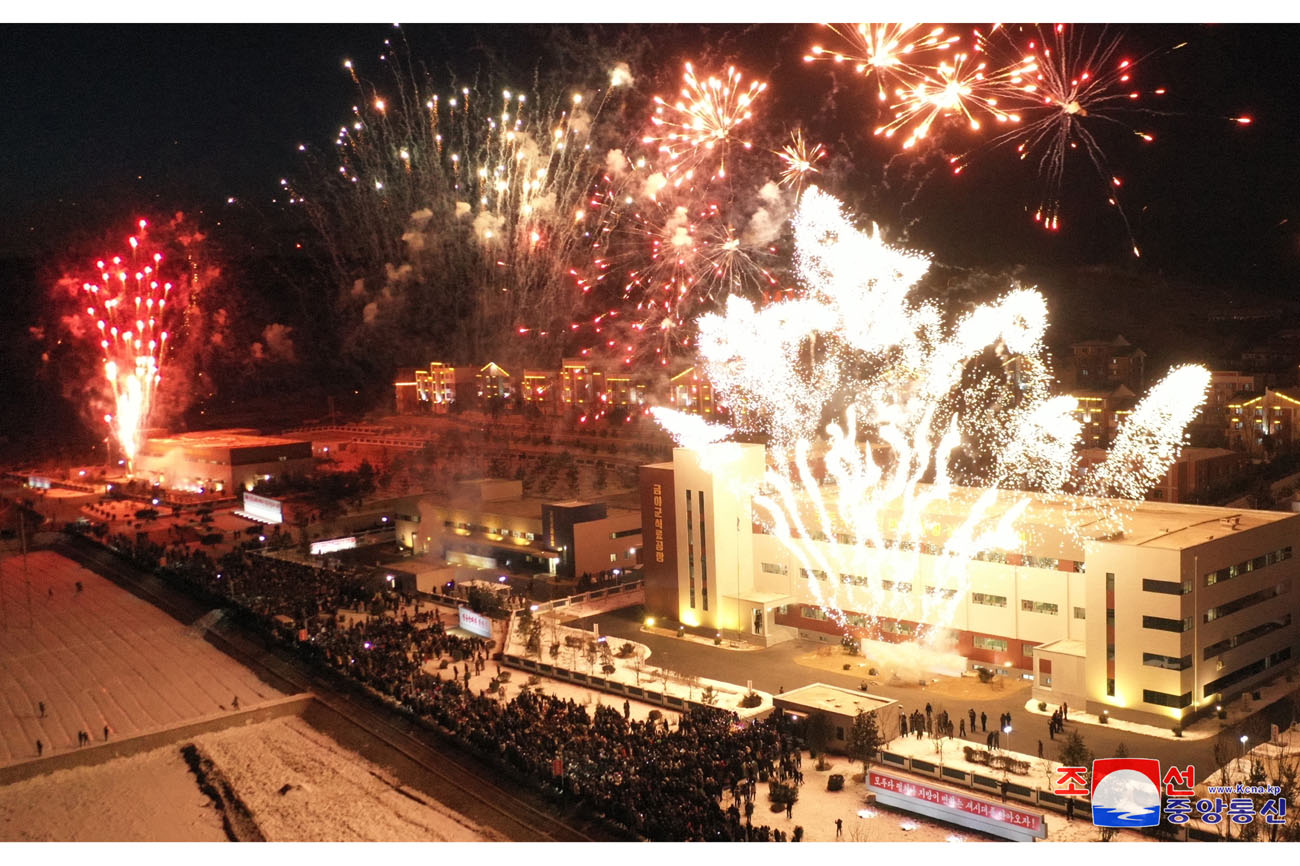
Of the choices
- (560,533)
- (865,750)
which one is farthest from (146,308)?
(865,750)

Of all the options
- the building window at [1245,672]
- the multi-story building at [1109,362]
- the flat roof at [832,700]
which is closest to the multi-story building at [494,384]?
the multi-story building at [1109,362]

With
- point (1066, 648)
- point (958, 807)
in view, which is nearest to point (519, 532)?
point (1066, 648)

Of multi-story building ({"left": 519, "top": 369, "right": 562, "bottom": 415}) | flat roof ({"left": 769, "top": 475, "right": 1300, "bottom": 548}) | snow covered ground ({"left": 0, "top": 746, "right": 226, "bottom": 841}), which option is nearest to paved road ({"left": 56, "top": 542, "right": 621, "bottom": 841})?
snow covered ground ({"left": 0, "top": 746, "right": 226, "bottom": 841})

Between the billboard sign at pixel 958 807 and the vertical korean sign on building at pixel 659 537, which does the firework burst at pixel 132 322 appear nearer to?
the vertical korean sign on building at pixel 659 537

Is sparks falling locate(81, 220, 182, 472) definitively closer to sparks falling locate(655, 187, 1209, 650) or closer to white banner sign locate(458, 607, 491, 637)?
sparks falling locate(655, 187, 1209, 650)

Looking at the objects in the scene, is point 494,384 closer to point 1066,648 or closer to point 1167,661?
point 1066,648

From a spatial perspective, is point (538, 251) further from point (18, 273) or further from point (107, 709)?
point (18, 273)
